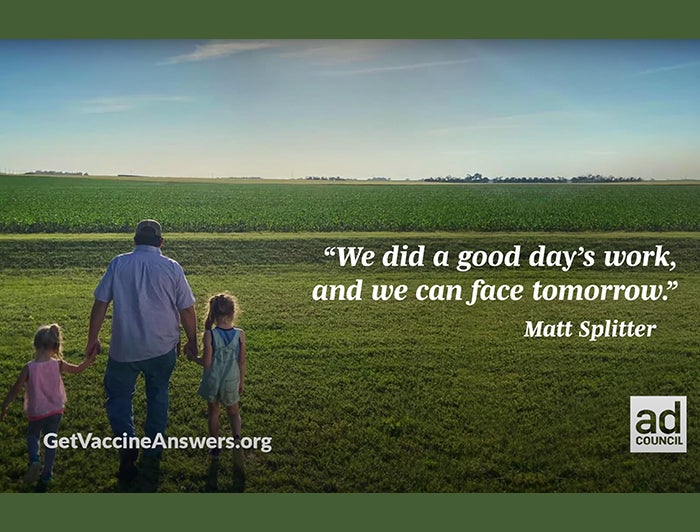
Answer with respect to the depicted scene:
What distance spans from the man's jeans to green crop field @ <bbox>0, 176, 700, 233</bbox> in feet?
3.26

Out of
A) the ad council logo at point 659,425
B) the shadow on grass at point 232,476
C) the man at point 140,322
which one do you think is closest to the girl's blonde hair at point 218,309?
the man at point 140,322

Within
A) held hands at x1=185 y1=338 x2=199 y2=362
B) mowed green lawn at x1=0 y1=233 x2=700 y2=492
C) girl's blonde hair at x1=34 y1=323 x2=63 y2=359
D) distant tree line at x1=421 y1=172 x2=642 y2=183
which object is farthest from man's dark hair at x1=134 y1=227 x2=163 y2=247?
distant tree line at x1=421 y1=172 x2=642 y2=183

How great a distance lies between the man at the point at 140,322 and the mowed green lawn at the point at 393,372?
0.23m

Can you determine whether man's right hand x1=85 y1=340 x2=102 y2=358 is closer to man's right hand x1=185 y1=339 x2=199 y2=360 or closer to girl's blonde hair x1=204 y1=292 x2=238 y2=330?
man's right hand x1=185 y1=339 x2=199 y2=360

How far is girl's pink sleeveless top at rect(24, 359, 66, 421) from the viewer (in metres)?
4.51

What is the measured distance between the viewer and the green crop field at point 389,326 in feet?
15.4

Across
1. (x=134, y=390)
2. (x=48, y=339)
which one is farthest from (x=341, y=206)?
(x=48, y=339)

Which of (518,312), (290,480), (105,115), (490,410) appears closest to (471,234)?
(518,312)

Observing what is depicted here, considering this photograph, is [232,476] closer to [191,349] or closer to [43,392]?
[191,349]

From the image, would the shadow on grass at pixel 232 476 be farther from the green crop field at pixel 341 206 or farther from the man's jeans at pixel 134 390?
the green crop field at pixel 341 206

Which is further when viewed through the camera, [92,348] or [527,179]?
[527,179]

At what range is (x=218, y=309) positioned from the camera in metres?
4.55

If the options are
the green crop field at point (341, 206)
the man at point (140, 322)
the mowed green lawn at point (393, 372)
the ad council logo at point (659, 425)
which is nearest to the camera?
the man at point (140, 322)

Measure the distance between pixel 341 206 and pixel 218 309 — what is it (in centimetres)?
120
